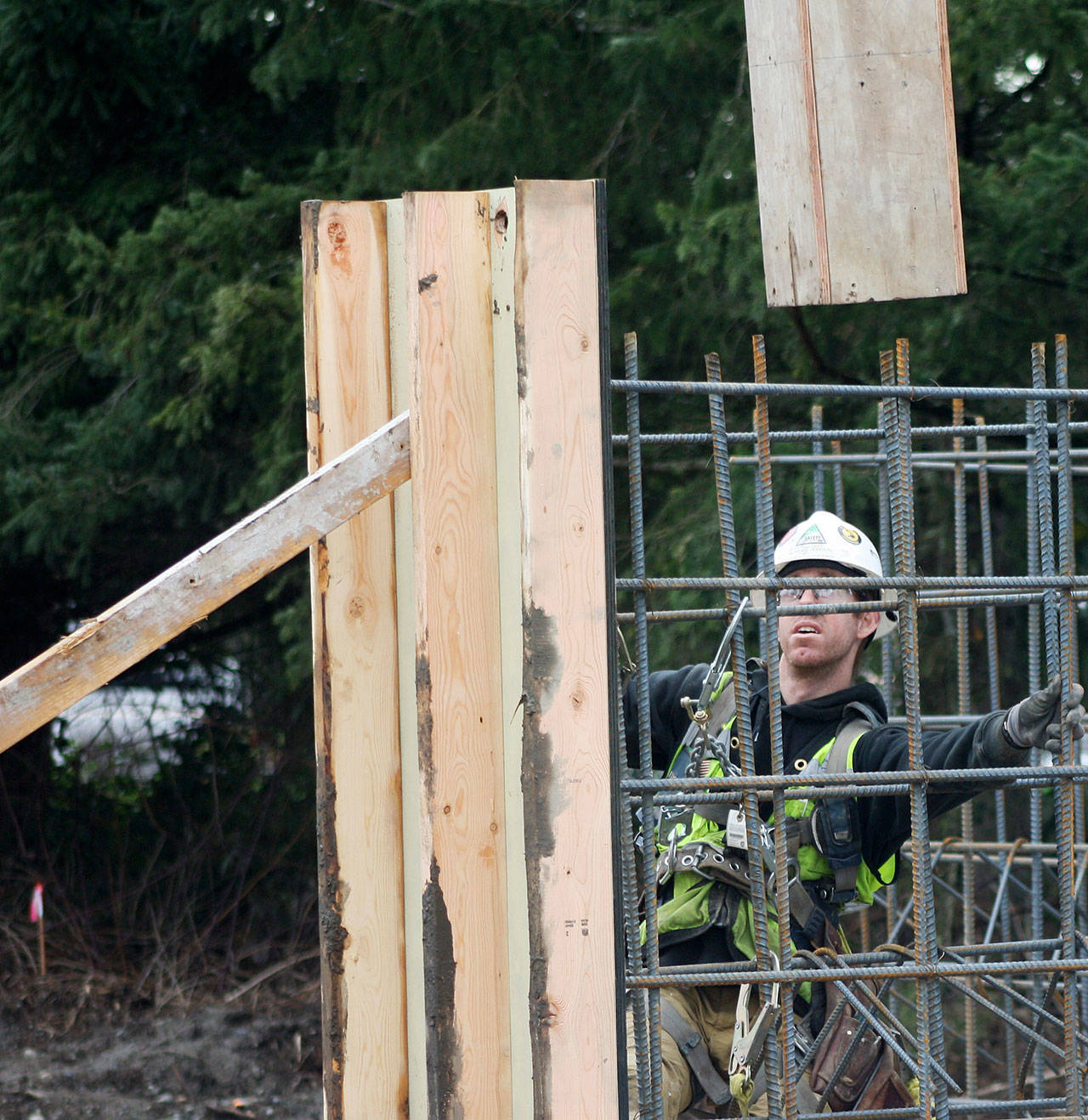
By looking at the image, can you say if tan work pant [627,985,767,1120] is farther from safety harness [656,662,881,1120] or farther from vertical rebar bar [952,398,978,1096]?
vertical rebar bar [952,398,978,1096]

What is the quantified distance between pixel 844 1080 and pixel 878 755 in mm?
788

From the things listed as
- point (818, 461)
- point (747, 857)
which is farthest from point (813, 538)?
point (818, 461)

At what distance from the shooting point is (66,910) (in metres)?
8.26

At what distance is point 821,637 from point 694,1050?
3.56 feet

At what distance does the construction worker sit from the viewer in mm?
3268

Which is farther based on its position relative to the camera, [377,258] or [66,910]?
[66,910]

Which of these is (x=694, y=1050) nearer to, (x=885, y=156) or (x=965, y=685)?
(x=965, y=685)

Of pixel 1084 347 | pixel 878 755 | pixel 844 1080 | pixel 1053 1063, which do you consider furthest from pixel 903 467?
pixel 1053 1063

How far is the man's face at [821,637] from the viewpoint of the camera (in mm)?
3666

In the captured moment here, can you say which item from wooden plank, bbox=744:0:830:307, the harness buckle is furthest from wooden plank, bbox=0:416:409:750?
the harness buckle

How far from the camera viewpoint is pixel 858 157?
271cm

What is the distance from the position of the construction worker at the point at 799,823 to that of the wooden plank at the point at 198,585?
1029mm

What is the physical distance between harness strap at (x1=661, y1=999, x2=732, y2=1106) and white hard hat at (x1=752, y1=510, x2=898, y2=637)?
115 centimetres

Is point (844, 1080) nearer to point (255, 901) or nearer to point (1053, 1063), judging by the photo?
point (1053, 1063)
